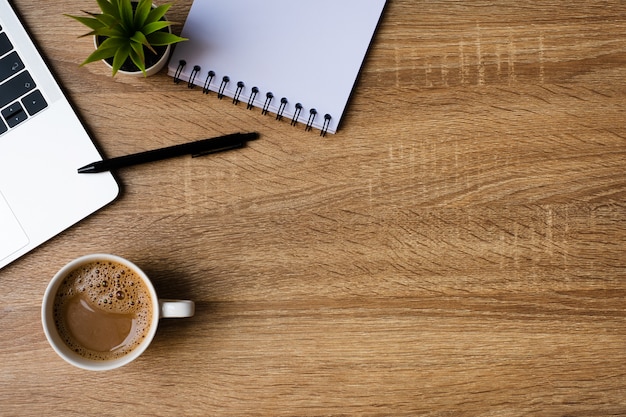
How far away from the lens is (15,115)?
803mm

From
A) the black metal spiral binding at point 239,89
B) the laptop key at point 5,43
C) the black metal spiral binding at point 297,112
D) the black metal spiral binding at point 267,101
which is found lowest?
the black metal spiral binding at point 297,112

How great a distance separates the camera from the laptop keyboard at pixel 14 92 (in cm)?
80

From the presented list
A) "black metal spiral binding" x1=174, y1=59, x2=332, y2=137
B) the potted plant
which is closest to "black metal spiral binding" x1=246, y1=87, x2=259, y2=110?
"black metal spiral binding" x1=174, y1=59, x2=332, y2=137

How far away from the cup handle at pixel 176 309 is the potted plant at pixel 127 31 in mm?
277

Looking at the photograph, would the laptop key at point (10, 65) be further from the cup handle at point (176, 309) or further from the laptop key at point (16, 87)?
the cup handle at point (176, 309)

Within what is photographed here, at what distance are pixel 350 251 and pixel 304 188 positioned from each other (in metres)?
0.10

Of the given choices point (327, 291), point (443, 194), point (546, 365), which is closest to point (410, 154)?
point (443, 194)

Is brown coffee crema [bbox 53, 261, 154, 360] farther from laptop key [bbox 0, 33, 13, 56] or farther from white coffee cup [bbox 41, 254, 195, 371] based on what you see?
laptop key [bbox 0, 33, 13, 56]

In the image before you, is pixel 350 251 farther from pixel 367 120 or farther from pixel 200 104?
pixel 200 104

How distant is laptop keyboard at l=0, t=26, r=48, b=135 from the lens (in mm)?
800

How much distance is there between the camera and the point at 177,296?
811 mm

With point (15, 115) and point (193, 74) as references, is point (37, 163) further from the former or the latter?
point (193, 74)

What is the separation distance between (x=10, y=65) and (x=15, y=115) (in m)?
0.06

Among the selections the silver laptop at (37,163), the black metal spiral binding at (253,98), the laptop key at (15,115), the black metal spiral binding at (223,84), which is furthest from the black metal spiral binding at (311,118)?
the laptop key at (15,115)
